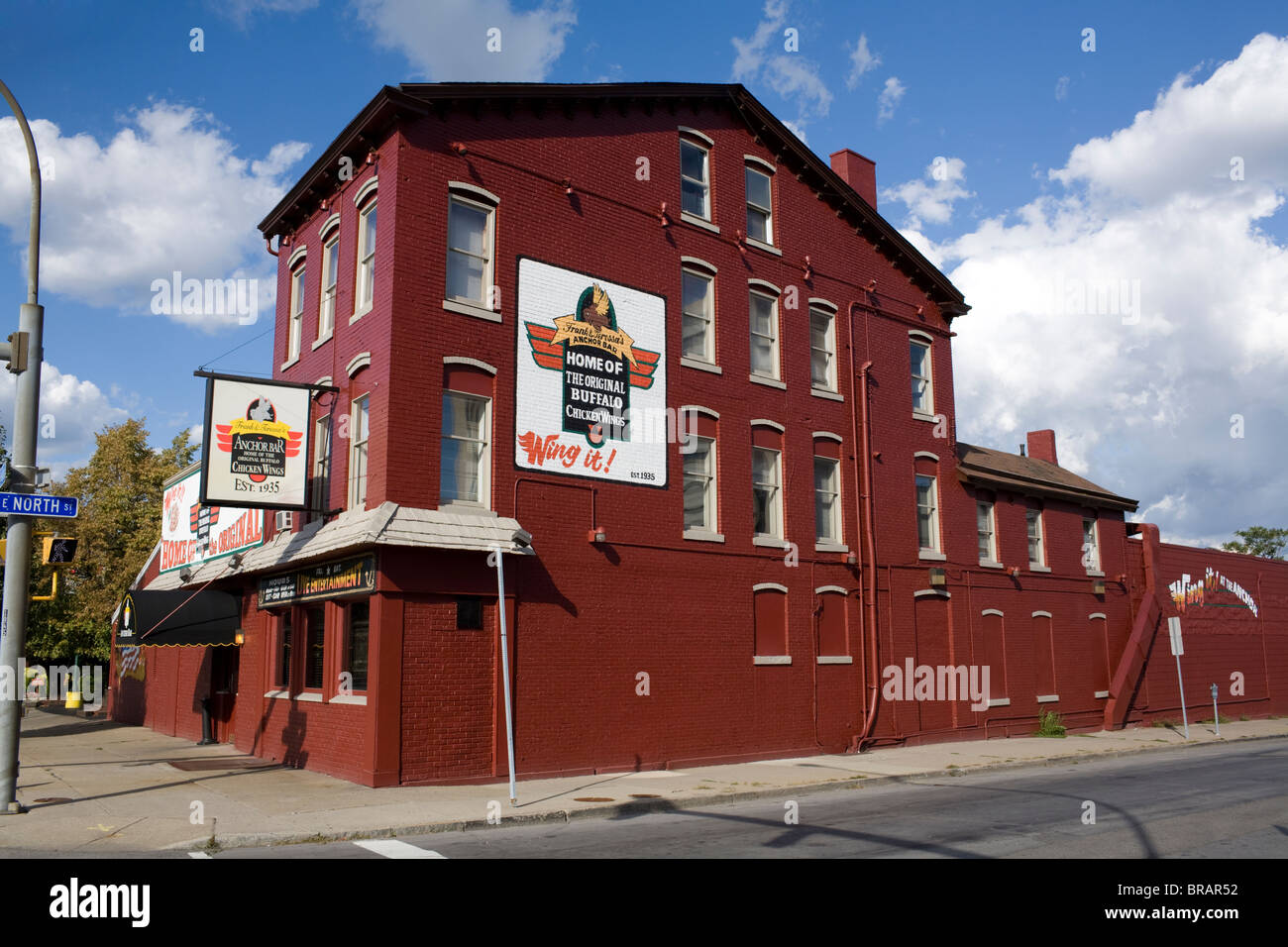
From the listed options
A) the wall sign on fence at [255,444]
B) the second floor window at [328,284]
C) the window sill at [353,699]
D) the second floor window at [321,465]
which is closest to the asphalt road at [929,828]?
the window sill at [353,699]

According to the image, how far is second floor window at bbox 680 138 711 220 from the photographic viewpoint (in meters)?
21.4

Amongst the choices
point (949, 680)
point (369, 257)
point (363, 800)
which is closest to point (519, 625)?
point (363, 800)

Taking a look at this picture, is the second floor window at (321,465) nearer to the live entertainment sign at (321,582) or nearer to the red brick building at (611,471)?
the red brick building at (611,471)

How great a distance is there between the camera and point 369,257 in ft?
58.4

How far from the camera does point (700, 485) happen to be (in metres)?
20.2

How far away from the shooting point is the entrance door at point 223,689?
882 inches

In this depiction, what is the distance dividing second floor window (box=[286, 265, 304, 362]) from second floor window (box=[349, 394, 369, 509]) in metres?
3.82

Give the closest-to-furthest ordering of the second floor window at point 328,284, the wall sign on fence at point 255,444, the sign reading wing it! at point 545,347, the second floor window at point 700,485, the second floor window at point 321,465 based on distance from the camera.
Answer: the wall sign on fence at point 255,444 → the sign reading wing it! at point 545,347 → the second floor window at point 321,465 → the second floor window at point 328,284 → the second floor window at point 700,485

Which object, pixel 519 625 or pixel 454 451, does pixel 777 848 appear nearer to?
pixel 519 625

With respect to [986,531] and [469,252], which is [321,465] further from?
[986,531]

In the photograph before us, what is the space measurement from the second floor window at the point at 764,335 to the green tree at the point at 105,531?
30.7 m

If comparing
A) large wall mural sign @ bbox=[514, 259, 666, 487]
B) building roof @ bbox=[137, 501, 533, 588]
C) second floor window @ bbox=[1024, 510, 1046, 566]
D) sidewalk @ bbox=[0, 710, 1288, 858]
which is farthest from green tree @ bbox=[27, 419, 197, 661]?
second floor window @ bbox=[1024, 510, 1046, 566]

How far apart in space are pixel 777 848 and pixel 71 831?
7.58 m

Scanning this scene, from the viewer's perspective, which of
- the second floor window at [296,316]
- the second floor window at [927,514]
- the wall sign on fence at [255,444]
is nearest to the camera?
the wall sign on fence at [255,444]
